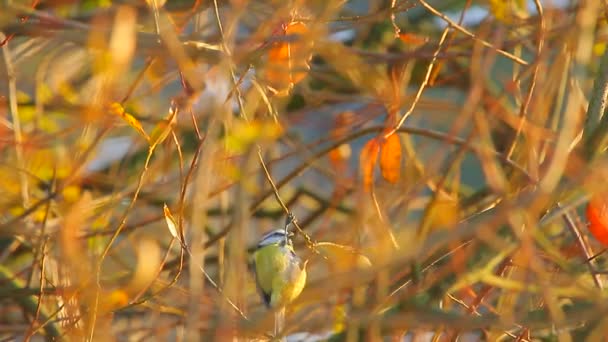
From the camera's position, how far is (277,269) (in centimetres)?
265

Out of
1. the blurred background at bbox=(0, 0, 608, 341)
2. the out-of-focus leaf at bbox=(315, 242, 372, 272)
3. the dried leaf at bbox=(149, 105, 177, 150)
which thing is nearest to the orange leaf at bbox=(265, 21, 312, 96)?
the blurred background at bbox=(0, 0, 608, 341)

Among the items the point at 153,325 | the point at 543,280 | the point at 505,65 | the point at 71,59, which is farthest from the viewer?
the point at 505,65

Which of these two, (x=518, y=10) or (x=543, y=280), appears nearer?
(x=543, y=280)

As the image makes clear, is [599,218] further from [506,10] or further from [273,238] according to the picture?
[273,238]

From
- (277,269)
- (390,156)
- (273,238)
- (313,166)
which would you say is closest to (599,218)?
(390,156)

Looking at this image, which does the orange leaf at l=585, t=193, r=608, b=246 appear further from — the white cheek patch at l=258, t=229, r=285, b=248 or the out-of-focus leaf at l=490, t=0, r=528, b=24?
the white cheek patch at l=258, t=229, r=285, b=248

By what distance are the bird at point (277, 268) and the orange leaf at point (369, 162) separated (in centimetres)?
36

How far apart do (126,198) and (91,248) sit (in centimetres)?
17

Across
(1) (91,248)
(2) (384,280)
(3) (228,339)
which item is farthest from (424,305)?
(1) (91,248)

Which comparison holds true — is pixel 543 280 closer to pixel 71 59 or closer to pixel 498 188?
pixel 498 188

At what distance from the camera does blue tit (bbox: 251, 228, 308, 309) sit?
8.25 feet

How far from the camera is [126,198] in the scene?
286 centimetres

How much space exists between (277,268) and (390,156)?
1.99ft

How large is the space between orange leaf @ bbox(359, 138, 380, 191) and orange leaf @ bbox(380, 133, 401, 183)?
2 centimetres
